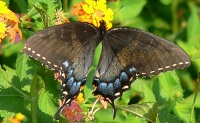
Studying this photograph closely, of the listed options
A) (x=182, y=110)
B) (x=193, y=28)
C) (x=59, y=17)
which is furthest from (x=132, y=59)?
(x=193, y=28)

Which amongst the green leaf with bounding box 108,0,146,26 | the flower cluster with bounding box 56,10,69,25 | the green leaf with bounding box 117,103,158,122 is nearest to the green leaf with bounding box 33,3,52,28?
the flower cluster with bounding box 56,10,69,25

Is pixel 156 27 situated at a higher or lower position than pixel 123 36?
lower

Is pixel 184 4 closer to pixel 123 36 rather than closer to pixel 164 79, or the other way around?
pixel 164 79

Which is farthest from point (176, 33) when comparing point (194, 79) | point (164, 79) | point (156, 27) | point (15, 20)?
point (15, 20)

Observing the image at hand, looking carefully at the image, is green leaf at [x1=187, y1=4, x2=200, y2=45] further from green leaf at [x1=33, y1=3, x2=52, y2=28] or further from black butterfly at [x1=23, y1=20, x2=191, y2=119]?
green leaf at [x1=33, y1=3, x2=52, y2=28]

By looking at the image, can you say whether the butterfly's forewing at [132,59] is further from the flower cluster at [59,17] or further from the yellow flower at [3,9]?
the yellow flower at [3,9]

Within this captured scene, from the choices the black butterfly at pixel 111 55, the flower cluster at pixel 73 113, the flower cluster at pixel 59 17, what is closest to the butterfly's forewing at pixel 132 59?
the black butterfly at pixel 111 55

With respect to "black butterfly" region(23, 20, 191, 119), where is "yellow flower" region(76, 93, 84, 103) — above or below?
below

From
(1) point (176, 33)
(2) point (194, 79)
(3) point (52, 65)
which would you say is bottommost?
(2) point (194, 79)
